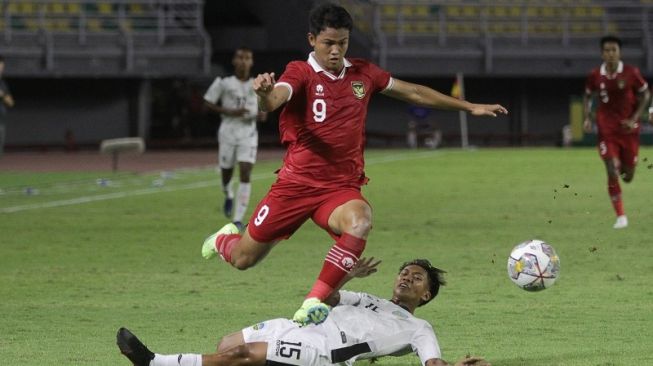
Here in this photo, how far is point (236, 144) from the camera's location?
18.9 meters

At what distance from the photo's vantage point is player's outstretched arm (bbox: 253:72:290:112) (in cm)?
778

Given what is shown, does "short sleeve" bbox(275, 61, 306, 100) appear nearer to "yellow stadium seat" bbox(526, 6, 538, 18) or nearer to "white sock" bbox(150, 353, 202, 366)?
"white sock" bbox(150, 353, 202, 366)

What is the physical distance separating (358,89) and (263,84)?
1.06 metres

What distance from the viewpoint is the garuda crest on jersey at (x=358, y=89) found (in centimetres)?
865

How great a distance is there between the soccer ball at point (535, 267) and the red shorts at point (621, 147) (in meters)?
8.32

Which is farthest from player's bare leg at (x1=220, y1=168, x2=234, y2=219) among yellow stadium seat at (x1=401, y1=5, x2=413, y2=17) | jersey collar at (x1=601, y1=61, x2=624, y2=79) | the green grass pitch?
yellow stadium seat at (x1=401, y1=5, x2=413, y2=17)

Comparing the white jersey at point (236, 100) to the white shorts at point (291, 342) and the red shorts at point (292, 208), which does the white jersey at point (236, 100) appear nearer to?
the red shorts at point (292, 208)

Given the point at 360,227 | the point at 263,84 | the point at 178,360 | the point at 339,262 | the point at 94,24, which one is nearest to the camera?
the point at 178,360

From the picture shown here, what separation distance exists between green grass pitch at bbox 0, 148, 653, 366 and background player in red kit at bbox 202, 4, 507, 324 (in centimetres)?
90

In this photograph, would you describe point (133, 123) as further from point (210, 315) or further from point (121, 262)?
point (210, 315)

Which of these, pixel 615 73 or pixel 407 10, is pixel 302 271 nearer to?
pixel 615 73

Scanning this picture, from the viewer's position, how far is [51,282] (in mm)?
12133

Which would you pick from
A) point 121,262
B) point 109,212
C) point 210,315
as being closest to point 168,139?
point 109,212

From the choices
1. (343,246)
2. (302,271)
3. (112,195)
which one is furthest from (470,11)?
(343,246)
